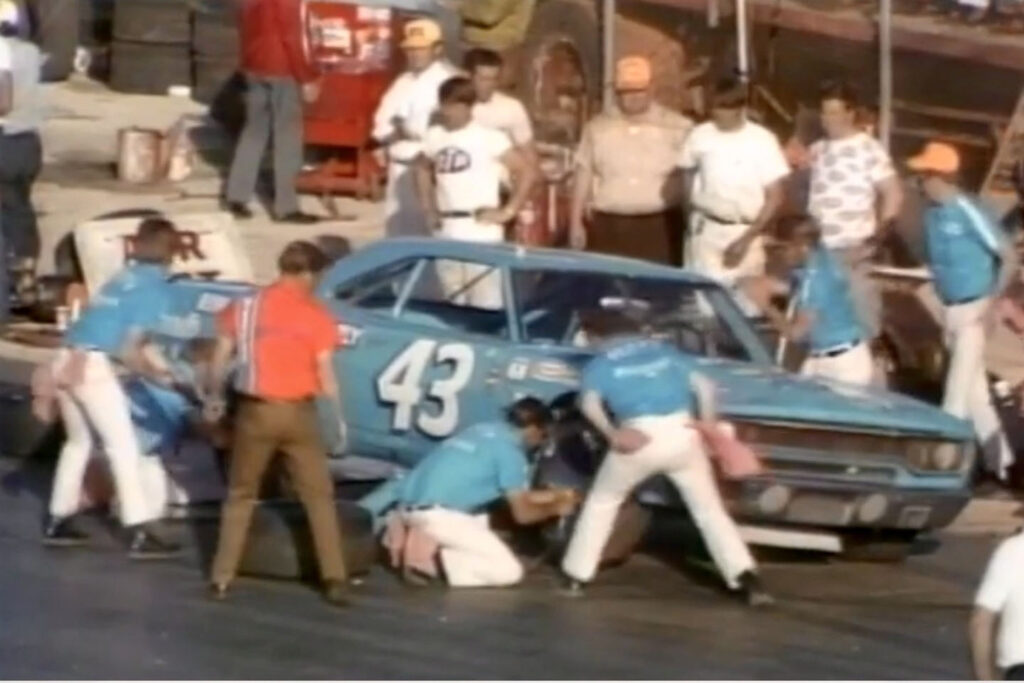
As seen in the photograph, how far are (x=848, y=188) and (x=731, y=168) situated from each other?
23.9 inches

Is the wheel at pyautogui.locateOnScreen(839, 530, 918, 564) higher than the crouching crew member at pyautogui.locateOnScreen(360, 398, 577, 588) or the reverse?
the reverse

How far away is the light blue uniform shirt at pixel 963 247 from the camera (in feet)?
53.5

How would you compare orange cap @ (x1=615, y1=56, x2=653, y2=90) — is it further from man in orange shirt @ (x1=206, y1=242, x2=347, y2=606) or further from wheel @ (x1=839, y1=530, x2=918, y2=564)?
man in orange shirt @ (x1=206, y1=242, x2=347, y2=606)

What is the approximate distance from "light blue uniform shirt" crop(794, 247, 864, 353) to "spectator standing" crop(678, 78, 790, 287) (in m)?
1.04

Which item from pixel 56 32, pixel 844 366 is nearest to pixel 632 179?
pixel 844 366

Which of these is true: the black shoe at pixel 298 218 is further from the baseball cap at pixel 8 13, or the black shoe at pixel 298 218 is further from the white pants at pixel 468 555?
the white pants at pixel 468 555

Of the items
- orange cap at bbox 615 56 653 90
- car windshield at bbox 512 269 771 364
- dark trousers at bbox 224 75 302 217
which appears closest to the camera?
car windshield at bbox 512 269 771 364

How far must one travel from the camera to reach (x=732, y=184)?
1698cm

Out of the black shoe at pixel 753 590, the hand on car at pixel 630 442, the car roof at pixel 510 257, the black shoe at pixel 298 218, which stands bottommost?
the black shoe at pixel 753 590

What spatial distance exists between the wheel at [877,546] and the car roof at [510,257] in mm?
1478

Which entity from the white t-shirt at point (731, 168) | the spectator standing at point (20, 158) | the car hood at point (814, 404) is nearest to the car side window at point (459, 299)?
the car hood at point (814, 404)

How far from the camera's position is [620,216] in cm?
1759

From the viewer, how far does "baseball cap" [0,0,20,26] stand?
64.1 feet

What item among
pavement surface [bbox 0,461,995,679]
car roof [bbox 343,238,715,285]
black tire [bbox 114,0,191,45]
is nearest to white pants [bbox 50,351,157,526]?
pavement surface [bbox 0,461,995,679]
